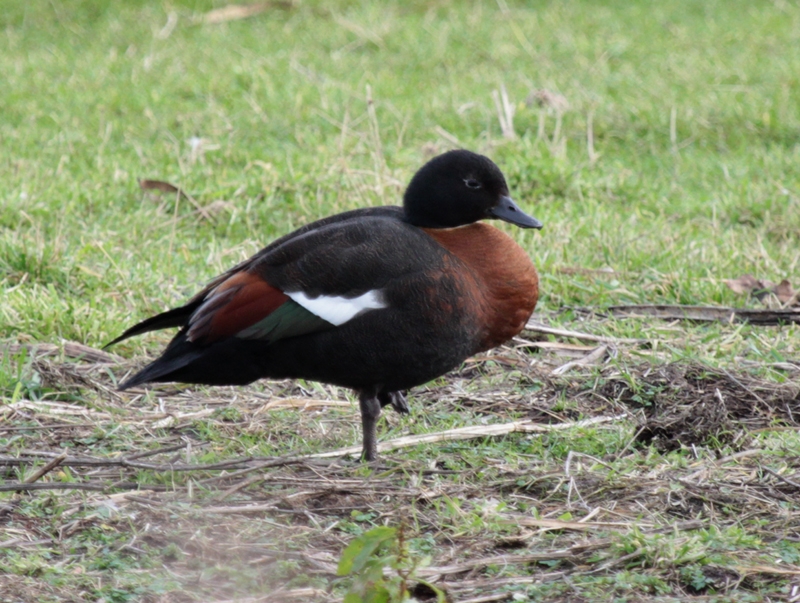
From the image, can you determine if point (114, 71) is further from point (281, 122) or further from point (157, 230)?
point (157, 230)

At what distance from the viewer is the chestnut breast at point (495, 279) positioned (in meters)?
3.69

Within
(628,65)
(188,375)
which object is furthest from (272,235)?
(628,65)

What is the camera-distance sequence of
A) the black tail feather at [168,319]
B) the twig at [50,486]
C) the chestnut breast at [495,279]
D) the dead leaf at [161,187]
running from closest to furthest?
the twig at [50,486] → the chestnut breast at [495,279] → the black tail feather at [168,319] → the dead leaf at [161,187]

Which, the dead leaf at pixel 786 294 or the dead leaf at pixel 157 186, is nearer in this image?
the dead leaf at pixel 786 294

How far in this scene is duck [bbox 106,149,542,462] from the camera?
3553 millimetres

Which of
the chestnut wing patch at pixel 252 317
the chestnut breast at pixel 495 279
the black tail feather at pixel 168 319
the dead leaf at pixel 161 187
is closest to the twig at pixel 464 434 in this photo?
the chestnut breast at pixel 495 279

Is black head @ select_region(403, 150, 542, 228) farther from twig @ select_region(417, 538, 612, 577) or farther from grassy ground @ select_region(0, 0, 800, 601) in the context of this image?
twig @ select_region(417, 538, 612, 577)

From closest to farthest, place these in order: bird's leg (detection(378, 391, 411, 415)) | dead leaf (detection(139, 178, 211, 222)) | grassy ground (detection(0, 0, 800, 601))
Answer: grassy ground (detection(0, 0, 800, 601)) → bird's leg (detection(378, 391, 411, 415)) → dead leaf (detection(139, 178, 211, 222))

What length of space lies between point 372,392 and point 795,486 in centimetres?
131

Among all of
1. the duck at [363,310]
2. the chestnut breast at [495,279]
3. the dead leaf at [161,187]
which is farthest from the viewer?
the dead leaf at [161,187]

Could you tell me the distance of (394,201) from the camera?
6.09 m

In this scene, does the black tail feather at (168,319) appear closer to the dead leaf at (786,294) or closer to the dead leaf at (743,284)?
the dead leaf at (743,284)

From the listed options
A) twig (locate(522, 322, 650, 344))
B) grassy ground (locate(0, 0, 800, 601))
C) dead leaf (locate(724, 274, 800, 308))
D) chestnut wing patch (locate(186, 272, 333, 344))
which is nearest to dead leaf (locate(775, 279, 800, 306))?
dead leaf (locate(724, 274, 800, 308))

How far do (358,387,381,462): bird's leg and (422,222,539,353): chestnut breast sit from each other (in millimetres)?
377
